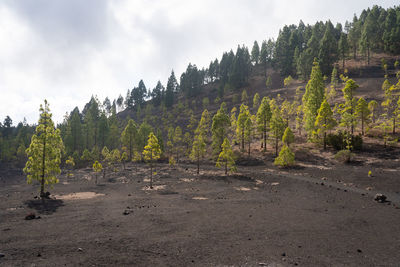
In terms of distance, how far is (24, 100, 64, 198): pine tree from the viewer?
2400 cm

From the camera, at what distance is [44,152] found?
24.5 metres

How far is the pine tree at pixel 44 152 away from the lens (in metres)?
24.0

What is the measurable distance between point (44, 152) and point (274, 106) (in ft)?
188

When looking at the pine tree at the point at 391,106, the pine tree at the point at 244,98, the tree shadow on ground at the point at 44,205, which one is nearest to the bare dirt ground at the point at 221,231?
the tree shadow on ground at the point at 44,205

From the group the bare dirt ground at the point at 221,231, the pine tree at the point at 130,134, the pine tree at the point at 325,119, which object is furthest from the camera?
the pine tree at the point at 130,134

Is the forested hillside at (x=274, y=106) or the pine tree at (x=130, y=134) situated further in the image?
the pine tree at (x=130, y=134)

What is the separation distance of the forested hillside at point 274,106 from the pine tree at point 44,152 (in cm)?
2350

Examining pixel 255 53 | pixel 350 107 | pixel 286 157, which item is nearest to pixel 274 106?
pixel 350 107

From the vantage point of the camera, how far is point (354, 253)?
9797mm

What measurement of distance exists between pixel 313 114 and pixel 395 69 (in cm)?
5816

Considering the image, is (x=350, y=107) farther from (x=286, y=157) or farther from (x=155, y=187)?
(x=155, y=187)

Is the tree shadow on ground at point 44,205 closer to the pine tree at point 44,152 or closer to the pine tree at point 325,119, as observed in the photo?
the pine tree at point 44,152

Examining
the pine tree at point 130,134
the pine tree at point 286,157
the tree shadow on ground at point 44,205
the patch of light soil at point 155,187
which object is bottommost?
the patch of light soil at point 155,187

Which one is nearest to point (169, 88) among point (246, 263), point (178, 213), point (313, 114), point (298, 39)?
point (298, 39)
